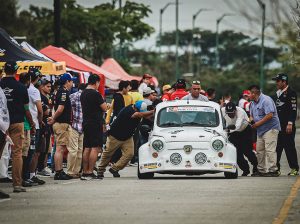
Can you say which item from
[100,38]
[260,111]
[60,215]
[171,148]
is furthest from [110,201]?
[100,38]

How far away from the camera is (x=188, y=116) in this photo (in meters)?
22.9

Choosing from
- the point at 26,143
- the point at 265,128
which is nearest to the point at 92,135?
the point at 26,143

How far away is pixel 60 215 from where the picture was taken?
1443cm

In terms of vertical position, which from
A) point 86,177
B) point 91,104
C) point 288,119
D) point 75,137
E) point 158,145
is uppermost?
point 91,104

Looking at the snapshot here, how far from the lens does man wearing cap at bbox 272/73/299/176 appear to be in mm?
23562

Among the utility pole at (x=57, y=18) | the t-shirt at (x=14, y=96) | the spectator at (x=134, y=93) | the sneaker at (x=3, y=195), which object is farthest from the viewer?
the utility pole at (x=57, y=18)

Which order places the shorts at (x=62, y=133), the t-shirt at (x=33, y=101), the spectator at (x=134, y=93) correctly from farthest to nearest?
the spectator at (x=134, y=93) < the shorts at (x=62, y=133) < the t-shirt at (x=33, y=101)

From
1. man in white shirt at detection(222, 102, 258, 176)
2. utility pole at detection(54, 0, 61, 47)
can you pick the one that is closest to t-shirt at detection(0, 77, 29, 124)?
man in white shirt at detection(222, 102, 258, 176)

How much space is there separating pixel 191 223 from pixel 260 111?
10.3 meters

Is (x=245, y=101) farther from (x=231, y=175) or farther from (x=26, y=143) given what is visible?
(x=26, y=143)

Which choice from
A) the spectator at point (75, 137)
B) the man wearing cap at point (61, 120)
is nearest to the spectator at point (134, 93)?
the spectator at point (75, 137)

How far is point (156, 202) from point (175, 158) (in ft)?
18.6

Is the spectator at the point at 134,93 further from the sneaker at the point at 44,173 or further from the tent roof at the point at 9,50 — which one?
the sneaker at the point at 44,173

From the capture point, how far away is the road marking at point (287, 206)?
13.7 meters
